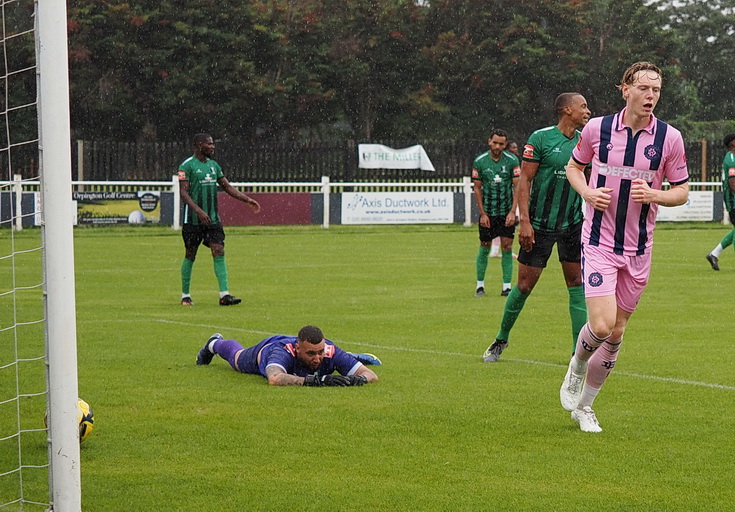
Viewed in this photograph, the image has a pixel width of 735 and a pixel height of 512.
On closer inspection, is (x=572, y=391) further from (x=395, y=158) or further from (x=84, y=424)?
(x=395, y=158)

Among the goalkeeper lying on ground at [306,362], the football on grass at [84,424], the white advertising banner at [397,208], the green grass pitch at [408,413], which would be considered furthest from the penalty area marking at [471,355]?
the white advertising banner at [397,208]

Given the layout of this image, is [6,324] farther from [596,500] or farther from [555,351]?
[596,500]

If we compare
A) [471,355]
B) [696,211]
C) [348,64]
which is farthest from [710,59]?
[471,355]

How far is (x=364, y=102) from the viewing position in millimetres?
49969

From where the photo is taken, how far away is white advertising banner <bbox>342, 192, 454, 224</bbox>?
3356 centimetres

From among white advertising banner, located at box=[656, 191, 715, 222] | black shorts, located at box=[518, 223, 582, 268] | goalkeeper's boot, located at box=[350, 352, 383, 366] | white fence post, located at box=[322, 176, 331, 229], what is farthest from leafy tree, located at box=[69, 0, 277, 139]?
black shorts, located at box=[518, 223, 582, 268]

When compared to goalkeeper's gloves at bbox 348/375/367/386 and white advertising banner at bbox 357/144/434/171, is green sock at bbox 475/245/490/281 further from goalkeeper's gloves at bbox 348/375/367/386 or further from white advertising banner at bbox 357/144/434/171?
white advertising banner at bbox 357/144/434/171

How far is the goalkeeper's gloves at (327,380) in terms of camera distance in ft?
27.7

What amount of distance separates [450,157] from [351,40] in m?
9.19

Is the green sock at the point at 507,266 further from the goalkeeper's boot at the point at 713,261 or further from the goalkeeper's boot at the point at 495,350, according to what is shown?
the goalkeeper's boot at the point at 495,350

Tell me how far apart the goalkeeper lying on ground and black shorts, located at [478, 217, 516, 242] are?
676 cm

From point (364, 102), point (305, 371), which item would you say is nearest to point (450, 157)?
point (364, 102)

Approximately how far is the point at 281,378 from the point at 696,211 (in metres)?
28.7

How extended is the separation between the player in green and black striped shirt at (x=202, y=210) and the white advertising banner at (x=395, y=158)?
27022 mm
